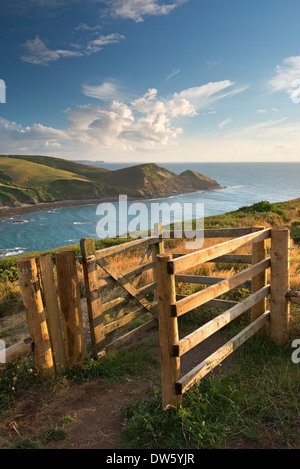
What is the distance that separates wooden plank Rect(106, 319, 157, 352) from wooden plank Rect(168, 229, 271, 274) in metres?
2.45

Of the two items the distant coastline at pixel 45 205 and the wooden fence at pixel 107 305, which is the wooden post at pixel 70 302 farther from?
the distant coastline at pixel 45 205

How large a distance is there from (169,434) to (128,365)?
1749 millimetres

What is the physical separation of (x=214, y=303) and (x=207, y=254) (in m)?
2.36

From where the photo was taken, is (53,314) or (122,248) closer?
(53,314)

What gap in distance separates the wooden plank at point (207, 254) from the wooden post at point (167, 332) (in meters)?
0.08

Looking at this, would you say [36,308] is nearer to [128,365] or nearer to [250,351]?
[128,365]

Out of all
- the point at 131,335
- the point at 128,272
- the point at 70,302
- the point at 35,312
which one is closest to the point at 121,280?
the point at 128,272

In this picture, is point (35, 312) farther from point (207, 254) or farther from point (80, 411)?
point (207, 254)

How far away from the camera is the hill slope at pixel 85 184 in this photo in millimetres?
107950

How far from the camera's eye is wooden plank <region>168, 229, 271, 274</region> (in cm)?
288

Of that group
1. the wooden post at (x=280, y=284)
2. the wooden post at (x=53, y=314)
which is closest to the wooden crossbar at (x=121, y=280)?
the wooden post at (x=53, y=314)

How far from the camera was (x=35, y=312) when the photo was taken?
3904 mm

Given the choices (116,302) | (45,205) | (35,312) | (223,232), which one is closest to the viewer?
(35,312)

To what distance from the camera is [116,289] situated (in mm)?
7934
